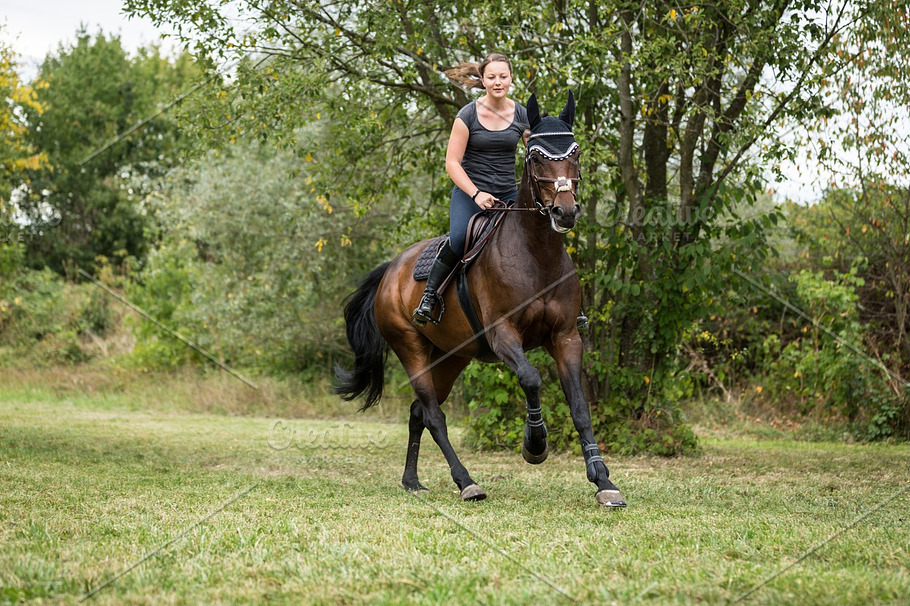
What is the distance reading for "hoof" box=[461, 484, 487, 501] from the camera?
6105mm

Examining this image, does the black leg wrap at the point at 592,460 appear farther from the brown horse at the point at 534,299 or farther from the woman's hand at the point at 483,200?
the woman's hand at the point at 483,200

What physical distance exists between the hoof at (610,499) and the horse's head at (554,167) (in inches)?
67.4

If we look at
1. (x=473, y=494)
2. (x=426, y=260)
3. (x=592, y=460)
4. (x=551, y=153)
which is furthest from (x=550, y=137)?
(x=473, y=494)

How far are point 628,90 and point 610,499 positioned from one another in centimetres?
Answer: 534

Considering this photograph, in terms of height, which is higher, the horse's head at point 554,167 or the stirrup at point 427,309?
the horse's head at point 554,167

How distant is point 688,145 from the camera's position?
9.70 meters

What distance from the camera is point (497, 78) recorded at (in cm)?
615

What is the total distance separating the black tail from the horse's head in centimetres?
277

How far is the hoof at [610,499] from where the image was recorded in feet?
17.9

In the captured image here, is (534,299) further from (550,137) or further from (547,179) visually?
(550,137)

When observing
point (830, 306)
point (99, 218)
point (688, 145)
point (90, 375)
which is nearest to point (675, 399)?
point (688, 145)

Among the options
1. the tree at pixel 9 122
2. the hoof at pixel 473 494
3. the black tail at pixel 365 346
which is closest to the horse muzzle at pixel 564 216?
the hoof at pixel 473 494

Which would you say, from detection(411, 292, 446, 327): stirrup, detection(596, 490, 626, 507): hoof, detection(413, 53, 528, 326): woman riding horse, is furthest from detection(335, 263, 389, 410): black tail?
detection(596, 490, 626, 507): hoof

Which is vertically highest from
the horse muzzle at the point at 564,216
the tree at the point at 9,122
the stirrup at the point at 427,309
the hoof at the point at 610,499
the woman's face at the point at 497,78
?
the tree at the point at 9,122
